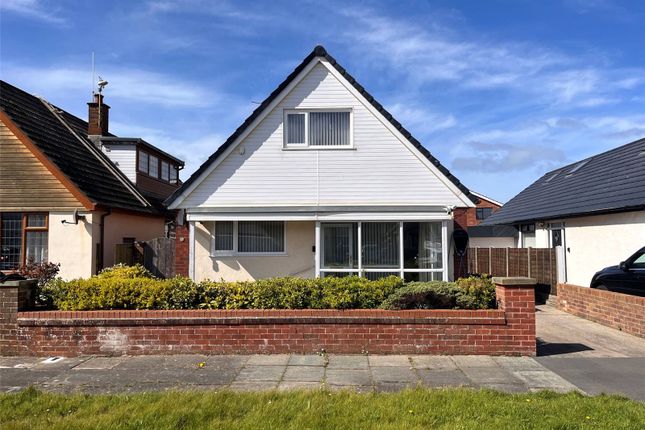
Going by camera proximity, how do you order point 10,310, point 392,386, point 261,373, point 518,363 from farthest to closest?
1. point 10,310
2. point 518,363
3. point 261,373
4. point 392,386

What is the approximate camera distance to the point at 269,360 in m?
8.00

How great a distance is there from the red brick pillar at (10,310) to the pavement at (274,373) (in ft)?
0.81

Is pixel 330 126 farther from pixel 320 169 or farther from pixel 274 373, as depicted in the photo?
pixel 274 373

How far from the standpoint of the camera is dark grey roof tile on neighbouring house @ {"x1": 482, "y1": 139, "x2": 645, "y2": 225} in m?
14.7

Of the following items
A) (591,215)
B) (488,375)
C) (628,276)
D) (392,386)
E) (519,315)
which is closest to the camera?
(392,386)

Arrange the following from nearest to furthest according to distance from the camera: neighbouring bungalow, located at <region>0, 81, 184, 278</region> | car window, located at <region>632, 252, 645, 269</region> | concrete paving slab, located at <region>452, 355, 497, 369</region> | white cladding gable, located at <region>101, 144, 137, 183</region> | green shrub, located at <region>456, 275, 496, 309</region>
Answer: concrete paving slab, located at <region>452, 355, 497, 369</region>
green shrub, located at <region>456, 275, 496, 309</region>
car window, located at <region>632, 252, 645, 269</region>
neighbouring bungalow, located at <region>0, 81, 184, 278</region>
white cladding gable, located at <region>101, 144, 137, 183</region>

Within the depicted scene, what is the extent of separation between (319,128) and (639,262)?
8.30 m

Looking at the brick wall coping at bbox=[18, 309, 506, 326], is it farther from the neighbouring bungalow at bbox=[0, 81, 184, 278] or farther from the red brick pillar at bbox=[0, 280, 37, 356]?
the neighbouring bungalow at bbox=[0, 81, 184, 278]

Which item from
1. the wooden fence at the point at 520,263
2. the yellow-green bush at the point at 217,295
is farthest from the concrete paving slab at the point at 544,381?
the wooden fence at the point at 520,263

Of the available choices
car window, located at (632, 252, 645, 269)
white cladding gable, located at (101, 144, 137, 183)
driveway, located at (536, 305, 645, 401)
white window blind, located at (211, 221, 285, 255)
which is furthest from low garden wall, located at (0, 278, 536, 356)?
white cladding gable, located at (101, 144, 137, 183)

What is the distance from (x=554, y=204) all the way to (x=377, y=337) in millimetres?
13913

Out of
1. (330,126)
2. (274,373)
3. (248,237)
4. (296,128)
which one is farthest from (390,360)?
(296,128)

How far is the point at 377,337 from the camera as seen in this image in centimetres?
840

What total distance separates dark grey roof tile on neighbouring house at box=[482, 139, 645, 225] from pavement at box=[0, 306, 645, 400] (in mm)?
7095
